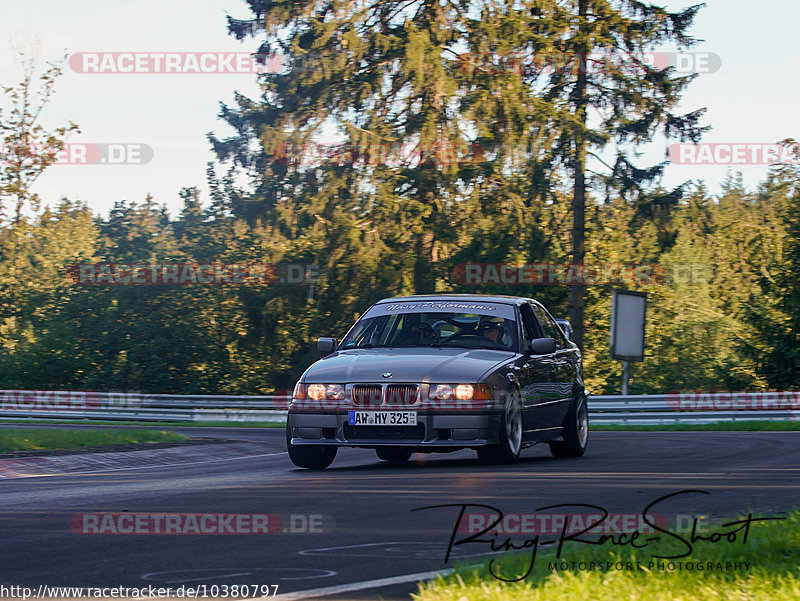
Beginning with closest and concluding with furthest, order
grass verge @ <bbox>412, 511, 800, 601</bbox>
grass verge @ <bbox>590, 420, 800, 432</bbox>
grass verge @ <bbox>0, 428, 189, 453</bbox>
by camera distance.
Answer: grass verge @ <bbox>412, 511, 800, 601</bbox> → grass verge @ <bbox>0, 428, 189, 453</bbox> → grass verge @ <bbox>590, 420, 800, 432</bbox>

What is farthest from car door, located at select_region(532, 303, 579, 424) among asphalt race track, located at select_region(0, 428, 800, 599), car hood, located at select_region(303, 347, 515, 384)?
car hood, located at select_region(303, 347, 515, 384)

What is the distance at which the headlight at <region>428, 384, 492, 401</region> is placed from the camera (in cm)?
1075

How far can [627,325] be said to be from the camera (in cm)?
3072

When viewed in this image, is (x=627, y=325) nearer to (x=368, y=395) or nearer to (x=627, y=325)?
(x=627, y=325)

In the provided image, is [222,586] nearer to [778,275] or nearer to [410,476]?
[410,476]

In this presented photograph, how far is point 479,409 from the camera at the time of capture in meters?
10.8

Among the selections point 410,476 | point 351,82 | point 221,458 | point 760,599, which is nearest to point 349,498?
point 410,476

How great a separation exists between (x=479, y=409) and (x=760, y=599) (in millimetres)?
6174

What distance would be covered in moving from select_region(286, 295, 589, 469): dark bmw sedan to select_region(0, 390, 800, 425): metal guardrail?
1667 centimetres

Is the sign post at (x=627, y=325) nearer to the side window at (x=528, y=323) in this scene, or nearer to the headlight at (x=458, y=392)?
the side window at (x=528, y=323)

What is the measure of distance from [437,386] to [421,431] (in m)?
0.45

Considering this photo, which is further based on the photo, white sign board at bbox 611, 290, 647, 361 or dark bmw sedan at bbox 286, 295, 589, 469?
white sign board at bbox 611, 290, 647, 361

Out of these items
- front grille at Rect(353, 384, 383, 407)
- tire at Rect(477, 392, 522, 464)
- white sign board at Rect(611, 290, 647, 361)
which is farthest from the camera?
white sign board at Rect(611, 290, 647, 361)

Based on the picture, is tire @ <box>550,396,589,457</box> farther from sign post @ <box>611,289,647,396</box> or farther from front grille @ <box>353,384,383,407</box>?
sign post @ <box>611,289,647,396</box>
